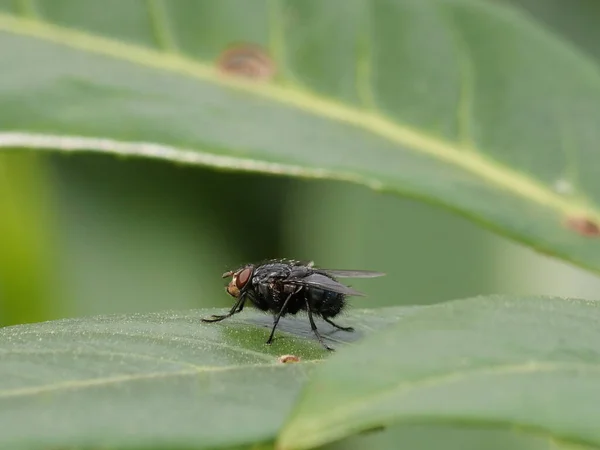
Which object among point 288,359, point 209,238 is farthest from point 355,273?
point 209,238

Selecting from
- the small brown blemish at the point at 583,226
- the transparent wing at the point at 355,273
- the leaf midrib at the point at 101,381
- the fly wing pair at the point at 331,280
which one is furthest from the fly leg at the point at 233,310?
the small brown blemish at the point at 583,226

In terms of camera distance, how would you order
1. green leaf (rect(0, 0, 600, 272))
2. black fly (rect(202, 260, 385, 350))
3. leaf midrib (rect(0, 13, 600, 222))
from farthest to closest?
1. black fly (rect(202, 260, 385, 350))
2. leaf midrib (rect(0, 13, 600, 222))
3. green leaf (rect(0, 0, 600, 272))

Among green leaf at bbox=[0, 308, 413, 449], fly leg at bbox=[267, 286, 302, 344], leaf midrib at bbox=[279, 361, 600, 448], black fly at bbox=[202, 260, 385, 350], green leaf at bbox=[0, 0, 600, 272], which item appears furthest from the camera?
black fly at bbox=[202, 260, 385, 350]

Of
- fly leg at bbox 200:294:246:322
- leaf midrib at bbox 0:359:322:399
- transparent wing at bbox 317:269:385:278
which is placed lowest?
leaf midrib at bbox 0:359:322:399

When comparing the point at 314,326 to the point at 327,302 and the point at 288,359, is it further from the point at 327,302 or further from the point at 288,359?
the point at 288,359

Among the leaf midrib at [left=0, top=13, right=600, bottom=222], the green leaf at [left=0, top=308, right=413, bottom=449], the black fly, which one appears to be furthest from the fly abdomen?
→ the green leaf at [left=0, top=308, right=413, bottom=449]

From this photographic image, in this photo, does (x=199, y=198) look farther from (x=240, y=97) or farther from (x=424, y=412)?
(x=424, y=412)

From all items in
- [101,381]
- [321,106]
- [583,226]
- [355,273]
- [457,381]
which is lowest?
[101,381]

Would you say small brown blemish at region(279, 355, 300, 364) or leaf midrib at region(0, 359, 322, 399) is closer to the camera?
leaf midrib at region(0, 359, 322, 399)

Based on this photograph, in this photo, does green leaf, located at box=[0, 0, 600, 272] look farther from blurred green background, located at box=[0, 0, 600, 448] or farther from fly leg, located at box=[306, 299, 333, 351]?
blurred green background, located at box=[0, 0, 600, 448]
